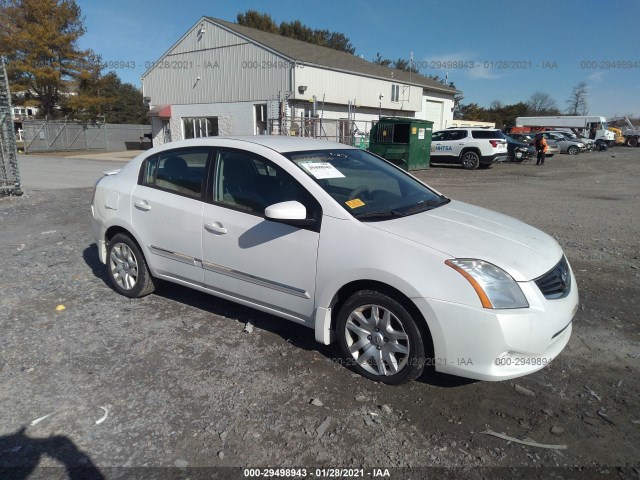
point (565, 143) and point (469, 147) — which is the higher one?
point (565, 143)

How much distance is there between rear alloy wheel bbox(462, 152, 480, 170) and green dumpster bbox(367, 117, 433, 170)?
244 cm

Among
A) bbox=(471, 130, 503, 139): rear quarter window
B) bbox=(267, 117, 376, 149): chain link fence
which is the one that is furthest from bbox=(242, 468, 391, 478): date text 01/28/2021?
bbox=(267, 117, 376, 149): chain link fence

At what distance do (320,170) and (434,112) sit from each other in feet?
128

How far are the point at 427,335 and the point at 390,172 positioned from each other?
73.5 inches

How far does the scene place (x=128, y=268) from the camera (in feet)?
15.2

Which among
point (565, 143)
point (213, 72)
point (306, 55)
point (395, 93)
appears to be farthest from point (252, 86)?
point (565, 143)

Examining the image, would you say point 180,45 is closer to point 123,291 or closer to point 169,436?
point 123,291

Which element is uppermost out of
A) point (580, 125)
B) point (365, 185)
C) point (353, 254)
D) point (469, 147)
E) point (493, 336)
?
point (580, 125)

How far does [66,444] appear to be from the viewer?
102 inches

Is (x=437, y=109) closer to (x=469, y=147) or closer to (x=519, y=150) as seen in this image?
(x=519, y=150)

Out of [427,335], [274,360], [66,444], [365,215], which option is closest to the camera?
[66,444]

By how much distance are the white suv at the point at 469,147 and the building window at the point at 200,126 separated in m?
15.5

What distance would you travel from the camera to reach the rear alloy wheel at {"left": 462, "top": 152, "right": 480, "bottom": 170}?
2101 centimetres

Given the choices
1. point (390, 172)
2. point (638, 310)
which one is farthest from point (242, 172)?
point (638, 310)
